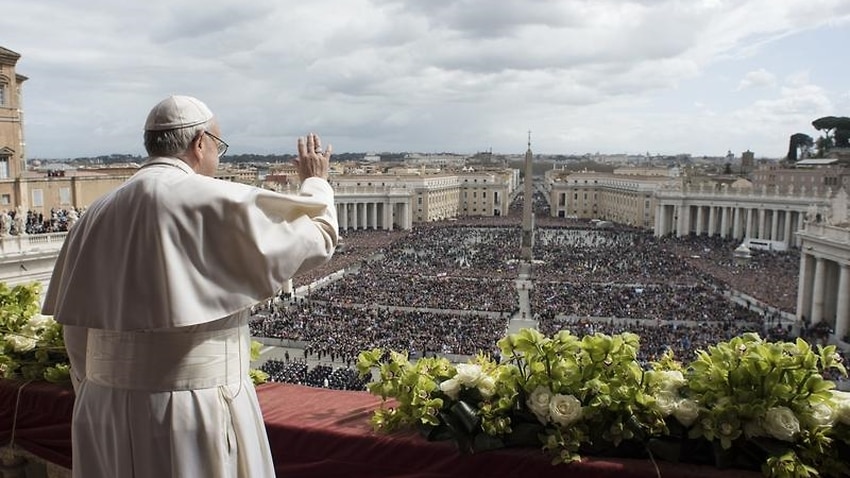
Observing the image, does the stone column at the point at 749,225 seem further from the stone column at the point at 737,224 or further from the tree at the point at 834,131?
the tree at the point at 834,131

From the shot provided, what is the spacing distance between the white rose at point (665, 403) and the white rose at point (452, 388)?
889mm

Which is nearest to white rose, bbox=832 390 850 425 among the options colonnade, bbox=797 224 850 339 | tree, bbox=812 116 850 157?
colonnade, bbox=797 224 850 339

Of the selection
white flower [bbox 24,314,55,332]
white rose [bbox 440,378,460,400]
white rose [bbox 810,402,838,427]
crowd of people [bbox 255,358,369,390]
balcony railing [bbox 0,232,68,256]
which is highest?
white rose [bbox 810,402,838,427]

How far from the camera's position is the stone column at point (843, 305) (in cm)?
2775

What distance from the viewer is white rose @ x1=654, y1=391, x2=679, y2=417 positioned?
9.49 ft

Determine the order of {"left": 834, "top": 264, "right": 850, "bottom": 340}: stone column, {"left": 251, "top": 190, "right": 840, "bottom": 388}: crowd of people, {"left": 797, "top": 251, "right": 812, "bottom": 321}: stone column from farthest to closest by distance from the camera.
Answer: {"left": 797, "top": 251, "right": 812, "bottom": 321}: stone column
{"left": 834, "top": 264, "right": 850, "bottom": 340}: stone column
{"left": 251, "top": 190, "right": 840, "bottom": 388}: crowd of people

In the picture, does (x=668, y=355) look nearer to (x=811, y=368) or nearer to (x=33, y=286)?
(x=811, y=368)

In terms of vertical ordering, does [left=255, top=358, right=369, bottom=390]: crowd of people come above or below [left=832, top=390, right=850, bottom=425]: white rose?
below

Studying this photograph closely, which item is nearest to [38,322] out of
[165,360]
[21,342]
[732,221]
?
[21,342]

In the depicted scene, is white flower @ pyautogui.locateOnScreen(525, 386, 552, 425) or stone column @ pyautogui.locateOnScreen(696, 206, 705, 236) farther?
stone column @ pyautogui.locateOnScreen(696, 206, 705, 236)

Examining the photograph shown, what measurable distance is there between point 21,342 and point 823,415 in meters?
4.44

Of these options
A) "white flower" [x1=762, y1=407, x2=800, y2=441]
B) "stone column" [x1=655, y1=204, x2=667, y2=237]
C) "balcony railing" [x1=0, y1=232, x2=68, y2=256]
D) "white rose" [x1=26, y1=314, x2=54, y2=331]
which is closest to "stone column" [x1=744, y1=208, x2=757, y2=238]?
"stone column" [x1=655, y1=204, x2=667, y2=237]

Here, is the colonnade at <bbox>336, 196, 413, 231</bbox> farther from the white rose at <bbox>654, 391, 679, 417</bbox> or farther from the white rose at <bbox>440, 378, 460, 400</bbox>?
the white rose at <bbox>654, 391, 679, 417</bbox>

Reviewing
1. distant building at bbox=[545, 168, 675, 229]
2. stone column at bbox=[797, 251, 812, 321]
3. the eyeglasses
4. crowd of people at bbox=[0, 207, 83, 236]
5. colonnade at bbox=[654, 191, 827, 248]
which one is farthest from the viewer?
distant building at bbox=[545, 168, 675, 229]
